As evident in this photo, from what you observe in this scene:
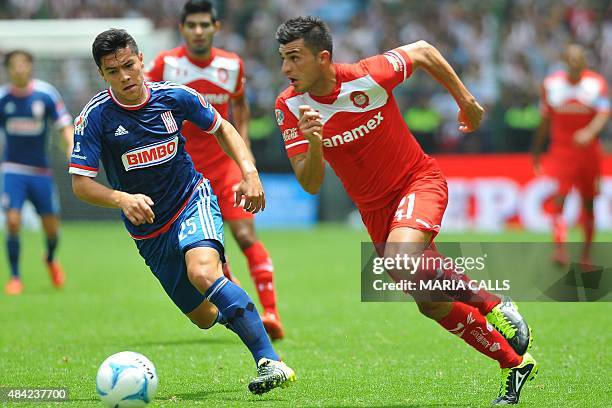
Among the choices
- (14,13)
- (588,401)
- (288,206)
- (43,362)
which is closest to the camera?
(588,401)

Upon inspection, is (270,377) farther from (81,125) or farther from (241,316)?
(81,125)

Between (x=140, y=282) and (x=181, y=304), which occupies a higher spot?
(x=181, y=304)

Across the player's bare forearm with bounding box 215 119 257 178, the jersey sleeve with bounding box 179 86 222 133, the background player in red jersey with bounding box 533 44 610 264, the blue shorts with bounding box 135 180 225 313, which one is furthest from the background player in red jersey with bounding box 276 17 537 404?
the background player in red jersey with bounding box 533 44 610 264

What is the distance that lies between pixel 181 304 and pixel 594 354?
3.20m

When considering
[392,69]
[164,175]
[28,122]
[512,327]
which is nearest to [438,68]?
[392,69]

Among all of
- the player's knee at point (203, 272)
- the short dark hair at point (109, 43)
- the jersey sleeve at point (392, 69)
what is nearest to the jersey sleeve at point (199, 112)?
the short dark hair at point (109, 43)

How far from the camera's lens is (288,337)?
8992 millimetres

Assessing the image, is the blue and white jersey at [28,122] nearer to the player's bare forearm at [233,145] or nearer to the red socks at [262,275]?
the red socks at [262,275]

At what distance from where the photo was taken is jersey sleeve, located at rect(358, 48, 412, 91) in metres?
6.58

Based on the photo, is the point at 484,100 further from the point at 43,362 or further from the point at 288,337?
the point at 43,362

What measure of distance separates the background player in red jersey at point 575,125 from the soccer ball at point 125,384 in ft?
30.3

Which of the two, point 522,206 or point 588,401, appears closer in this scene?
point 588,401

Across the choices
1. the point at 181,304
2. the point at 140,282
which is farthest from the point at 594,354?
the point at 140,282

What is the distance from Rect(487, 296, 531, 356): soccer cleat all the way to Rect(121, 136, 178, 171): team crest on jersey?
229cm
